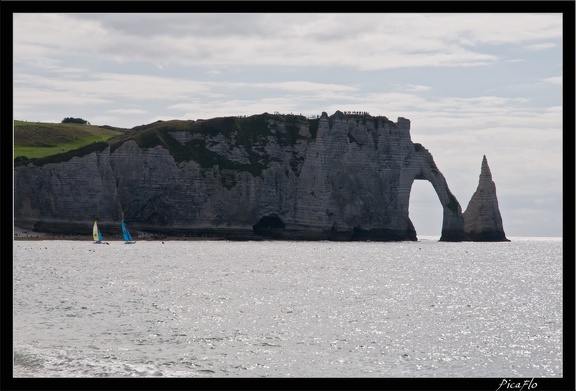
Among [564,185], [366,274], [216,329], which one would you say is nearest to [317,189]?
[366,274]

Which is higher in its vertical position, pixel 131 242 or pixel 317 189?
pixel 317 189

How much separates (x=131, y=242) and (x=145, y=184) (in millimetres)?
13585

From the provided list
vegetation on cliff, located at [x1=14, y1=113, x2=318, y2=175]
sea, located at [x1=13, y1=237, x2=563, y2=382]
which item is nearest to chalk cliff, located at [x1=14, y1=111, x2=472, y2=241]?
vegetation on cliff, located at [x1=14, y1=113, x2=318, y2=175]

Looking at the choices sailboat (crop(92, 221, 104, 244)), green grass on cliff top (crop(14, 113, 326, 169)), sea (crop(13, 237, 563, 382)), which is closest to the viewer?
sea (crop(13, 237, 563, 382))

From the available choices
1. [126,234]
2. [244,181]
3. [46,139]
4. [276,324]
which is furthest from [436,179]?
[276,324]

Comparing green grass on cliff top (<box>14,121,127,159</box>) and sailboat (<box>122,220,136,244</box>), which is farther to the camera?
green grass on cliff top (<box>14,121,127,159</box>)

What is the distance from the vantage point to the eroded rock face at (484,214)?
17225 cm

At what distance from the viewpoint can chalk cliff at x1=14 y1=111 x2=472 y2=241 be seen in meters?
154

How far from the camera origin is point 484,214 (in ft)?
572

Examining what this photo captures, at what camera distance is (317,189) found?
162m

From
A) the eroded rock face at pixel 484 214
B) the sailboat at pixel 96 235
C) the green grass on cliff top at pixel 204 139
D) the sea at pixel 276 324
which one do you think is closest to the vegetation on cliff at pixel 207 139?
the green grass on cliff top at pixel 204 139

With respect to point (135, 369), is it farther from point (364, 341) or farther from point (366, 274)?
point (366, 274)

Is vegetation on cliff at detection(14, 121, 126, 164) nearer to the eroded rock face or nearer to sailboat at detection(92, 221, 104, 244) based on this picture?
sailboat at detection(92, 221, 104, 244)

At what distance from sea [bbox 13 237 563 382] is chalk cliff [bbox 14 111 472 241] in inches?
2761
